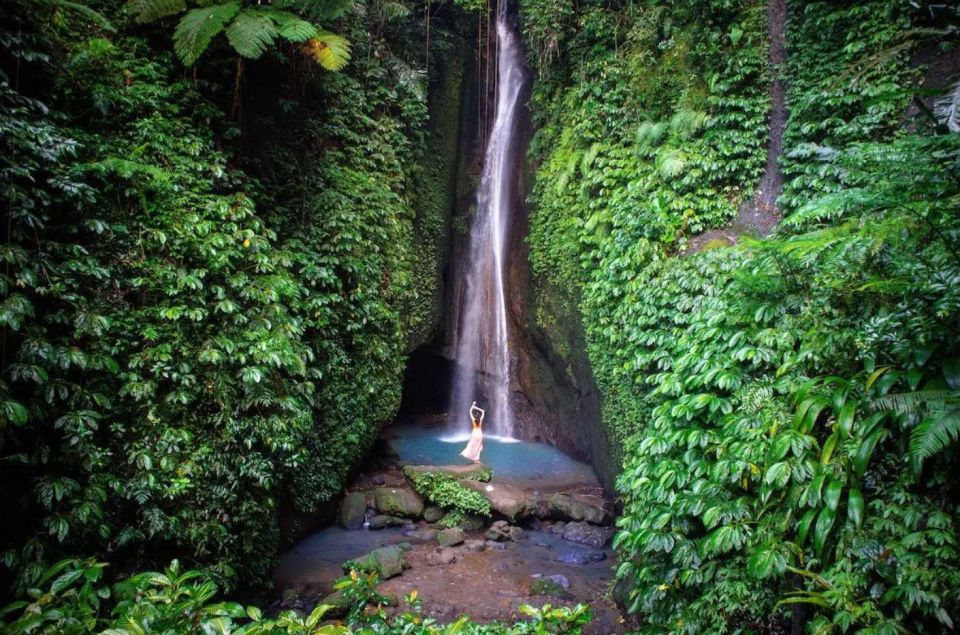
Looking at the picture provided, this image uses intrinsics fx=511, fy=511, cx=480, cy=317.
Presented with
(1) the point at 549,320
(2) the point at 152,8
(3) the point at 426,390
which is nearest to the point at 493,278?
Answer: (1) the point at 549,320

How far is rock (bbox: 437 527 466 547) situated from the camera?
26.2ft

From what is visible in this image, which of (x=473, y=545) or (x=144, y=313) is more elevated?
(x=144, y=313)

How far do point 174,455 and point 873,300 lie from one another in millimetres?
6326

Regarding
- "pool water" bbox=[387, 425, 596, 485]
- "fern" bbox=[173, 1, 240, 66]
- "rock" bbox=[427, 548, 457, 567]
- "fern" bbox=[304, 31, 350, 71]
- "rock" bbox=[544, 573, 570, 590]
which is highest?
"fern" bbox=[304, 31, 350, 71]

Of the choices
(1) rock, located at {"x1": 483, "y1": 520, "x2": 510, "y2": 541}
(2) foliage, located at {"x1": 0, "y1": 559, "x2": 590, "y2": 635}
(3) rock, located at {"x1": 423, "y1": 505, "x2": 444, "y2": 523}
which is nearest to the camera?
(2) foliage, located at {"x1": 0, "y1": 559, "x2": 590, "y2": 635}

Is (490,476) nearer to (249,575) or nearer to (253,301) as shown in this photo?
(249,575)

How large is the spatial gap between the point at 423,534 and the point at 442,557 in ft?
2.69

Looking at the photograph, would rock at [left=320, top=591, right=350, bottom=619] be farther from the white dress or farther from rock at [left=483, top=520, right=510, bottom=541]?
the white dress

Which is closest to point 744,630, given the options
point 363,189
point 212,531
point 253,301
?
point 212,531

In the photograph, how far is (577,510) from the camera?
28.3 ft

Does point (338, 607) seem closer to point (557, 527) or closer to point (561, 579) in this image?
point (561, 579)

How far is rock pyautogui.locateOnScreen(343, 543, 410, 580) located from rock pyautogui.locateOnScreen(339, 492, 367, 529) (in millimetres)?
1225

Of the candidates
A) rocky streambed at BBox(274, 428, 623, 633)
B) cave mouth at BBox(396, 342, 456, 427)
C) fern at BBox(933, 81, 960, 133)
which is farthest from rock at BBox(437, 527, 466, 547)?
fern at BBox(933, 81, 960, 133)

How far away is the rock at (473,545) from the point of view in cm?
792
